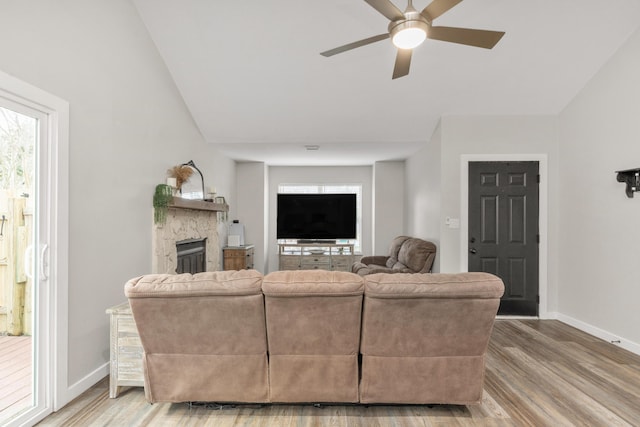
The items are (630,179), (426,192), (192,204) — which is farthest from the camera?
(426,192)

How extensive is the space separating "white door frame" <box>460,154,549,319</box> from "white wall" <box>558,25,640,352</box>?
172mm

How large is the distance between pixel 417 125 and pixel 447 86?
2.62 ft

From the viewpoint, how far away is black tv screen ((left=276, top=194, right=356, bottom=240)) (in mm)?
7383

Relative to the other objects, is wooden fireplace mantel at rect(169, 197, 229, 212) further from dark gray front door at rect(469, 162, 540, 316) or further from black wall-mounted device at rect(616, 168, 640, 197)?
black wall-mounted device at rect(616, 168, 640, 197)

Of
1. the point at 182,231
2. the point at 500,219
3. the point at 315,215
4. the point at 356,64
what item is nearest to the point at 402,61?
the point at 356,64

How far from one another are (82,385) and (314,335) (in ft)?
6.11

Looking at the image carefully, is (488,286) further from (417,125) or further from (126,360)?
(417,125)

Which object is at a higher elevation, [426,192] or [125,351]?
[426,192]

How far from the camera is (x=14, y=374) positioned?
2.37 metres

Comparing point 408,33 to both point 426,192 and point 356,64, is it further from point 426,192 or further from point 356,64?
point 426,192

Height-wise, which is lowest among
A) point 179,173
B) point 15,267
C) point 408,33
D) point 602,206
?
point 15,267

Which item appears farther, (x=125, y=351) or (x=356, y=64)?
(x=356, y=64)

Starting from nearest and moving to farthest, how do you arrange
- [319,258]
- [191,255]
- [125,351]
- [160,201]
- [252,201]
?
[125,351] → [160,201] → [191,255] → [319,258] → [252,201]

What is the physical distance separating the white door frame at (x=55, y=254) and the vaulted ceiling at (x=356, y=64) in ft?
5.63
